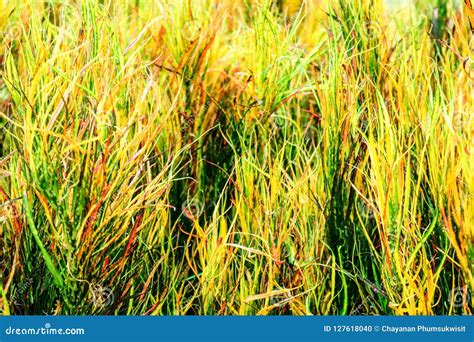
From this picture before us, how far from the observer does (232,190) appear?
1103 mm

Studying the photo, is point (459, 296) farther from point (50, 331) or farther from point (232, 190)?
point (50, 331)

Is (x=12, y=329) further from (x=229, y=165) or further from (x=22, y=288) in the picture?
(x=229, y=165)

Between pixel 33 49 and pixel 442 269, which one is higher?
pixel 33 49

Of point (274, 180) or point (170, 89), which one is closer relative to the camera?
point (274, 180)

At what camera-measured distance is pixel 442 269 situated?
104 cm

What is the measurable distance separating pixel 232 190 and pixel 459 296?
0.38 m

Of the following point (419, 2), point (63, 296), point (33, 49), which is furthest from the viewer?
point (419, 2)

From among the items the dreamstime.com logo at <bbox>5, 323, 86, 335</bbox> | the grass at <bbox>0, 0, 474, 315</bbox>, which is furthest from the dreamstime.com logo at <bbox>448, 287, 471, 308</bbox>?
the dreamstime.com logo at <bbox>5, 323, 86, 335</bbox>

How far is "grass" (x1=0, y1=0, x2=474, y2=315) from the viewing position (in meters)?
0.98

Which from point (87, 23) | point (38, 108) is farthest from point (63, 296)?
point (87, 23)

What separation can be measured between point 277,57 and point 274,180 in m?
0.26

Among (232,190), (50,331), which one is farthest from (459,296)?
(50,331)

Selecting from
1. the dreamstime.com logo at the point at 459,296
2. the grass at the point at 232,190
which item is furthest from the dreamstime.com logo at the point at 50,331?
the dreamstime.com logo at the point at 459,296

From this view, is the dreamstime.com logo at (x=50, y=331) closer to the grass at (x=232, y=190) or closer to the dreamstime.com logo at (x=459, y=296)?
the grass at (x=232, y=190)
